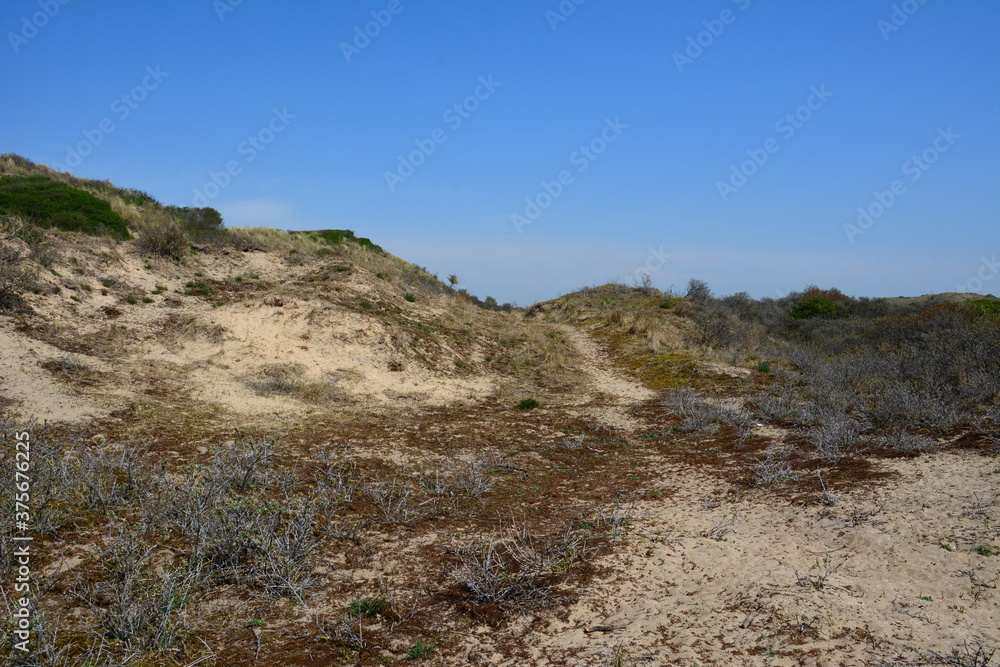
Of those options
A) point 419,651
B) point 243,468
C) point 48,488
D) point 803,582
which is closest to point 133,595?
point 48,488

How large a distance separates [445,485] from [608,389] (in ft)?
25.9

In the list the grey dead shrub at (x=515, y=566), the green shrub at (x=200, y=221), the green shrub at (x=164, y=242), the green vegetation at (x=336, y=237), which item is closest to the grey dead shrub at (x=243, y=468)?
the grey dead shrub at (x=515, y=566)

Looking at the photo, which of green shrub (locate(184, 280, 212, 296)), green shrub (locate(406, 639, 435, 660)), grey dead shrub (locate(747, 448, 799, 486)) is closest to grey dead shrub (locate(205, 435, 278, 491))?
green shrub (locate(406, 639, 435, 660))

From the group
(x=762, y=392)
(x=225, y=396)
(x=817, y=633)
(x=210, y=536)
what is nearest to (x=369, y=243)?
(x=225, y=396)

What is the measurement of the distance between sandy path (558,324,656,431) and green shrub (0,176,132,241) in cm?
1469

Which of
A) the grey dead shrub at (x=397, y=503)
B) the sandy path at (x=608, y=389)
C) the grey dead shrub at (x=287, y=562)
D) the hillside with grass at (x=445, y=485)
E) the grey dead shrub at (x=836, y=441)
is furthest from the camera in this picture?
the sandy path at (x=608, y=389)

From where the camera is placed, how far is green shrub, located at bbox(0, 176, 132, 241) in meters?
16.1

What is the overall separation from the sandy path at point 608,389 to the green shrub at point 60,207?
14.7m

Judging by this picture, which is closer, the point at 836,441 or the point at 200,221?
the point at 836,441

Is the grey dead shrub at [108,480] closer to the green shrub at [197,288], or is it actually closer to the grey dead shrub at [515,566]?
the grey dead shrub at [515,566]

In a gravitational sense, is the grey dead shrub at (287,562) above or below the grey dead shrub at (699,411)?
below

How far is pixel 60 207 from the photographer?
55.6 feet

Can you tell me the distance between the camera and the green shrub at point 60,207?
53.0 ft

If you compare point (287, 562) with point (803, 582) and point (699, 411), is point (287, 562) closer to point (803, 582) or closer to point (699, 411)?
point (803, 582)
